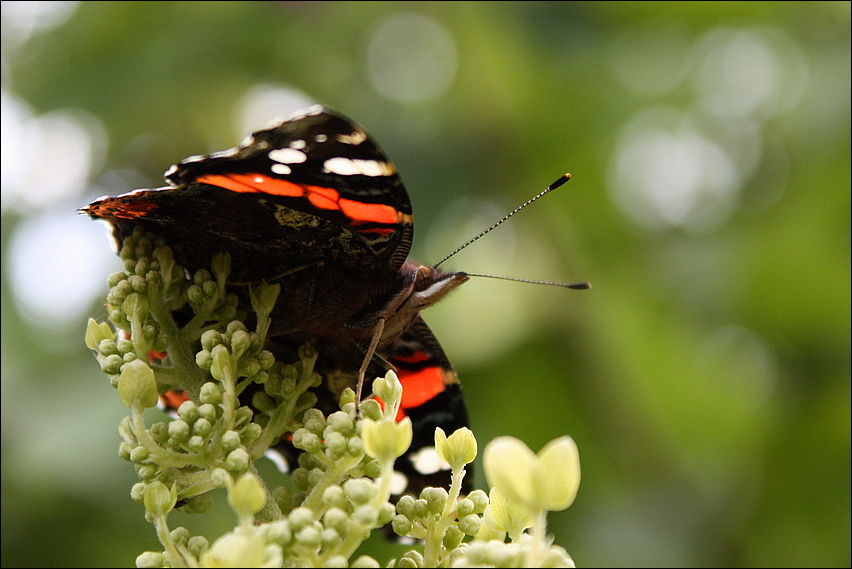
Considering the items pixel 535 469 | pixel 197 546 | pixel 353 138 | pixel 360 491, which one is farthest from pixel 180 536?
pixel 353 138

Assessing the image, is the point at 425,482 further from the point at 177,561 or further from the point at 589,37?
the point at 589,37

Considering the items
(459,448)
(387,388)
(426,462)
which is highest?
(387,388)

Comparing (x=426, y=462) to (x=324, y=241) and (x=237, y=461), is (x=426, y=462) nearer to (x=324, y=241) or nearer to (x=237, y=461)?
(x=324, y=241)

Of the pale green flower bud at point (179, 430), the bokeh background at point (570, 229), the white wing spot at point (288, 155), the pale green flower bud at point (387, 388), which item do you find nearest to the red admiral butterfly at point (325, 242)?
the white wing spot at point (288, 155)

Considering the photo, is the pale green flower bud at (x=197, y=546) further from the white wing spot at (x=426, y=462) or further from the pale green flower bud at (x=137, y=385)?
the white wing spot at (x=426, y=462)

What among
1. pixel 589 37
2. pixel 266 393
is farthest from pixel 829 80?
pixel 266 393

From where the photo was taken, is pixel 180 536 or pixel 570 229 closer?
pixel 180 536

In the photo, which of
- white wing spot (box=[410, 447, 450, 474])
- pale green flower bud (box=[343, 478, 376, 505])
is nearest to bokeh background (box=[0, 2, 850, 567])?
white wing spot (box=[410, 447, 450, 474])
